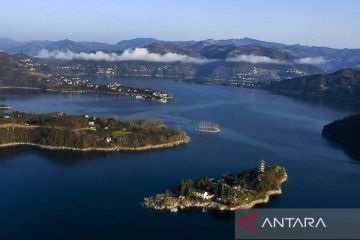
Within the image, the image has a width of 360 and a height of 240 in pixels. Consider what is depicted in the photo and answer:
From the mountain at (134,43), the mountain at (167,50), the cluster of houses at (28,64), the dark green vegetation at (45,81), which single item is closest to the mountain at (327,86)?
the dark green vegetation at (45,81)

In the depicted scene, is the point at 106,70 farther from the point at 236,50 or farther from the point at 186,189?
the point at 186,189

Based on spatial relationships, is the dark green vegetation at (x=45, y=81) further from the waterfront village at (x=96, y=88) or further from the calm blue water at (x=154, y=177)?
the calm blue water at (x=154, y=177)

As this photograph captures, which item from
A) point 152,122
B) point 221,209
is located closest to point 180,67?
point 152,122

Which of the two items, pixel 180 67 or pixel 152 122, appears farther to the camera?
pixel 180 67

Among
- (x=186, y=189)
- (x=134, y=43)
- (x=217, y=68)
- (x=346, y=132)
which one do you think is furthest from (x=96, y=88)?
(x=134, y=43)

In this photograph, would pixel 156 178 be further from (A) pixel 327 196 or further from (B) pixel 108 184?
(A) pixel 327 196
